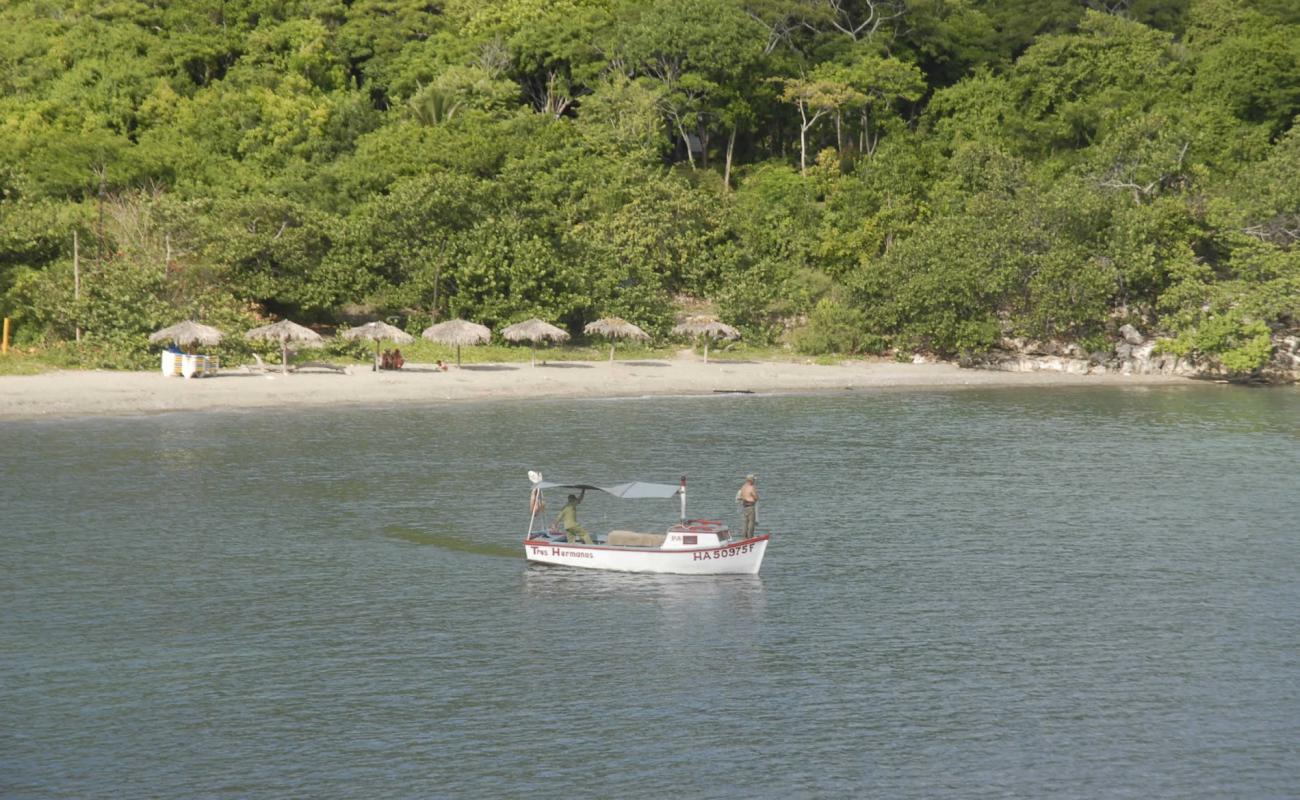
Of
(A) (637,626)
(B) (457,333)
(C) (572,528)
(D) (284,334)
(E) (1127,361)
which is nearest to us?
(A) (637,626)

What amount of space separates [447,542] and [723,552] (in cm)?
848

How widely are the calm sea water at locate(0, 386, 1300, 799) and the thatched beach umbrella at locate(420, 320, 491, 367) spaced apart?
49.6ft

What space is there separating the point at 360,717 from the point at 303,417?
36.7 metres

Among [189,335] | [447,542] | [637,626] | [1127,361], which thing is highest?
[189,335]

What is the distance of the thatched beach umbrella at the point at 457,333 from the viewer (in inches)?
2719

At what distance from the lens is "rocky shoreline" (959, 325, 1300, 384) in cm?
7838

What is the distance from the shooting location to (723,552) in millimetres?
34906

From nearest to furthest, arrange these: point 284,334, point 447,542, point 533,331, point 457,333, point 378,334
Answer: point 447,542, point 284,334, point 378,334, point 457,333, point 533,331

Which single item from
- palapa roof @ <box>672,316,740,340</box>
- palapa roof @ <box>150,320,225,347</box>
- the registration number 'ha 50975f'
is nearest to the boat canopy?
the registration number 'ha 50975f'

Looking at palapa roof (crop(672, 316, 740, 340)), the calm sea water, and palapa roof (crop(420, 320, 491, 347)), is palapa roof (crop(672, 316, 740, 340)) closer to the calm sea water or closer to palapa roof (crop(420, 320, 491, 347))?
palapa roof (crop(420, 320, 491, 347))

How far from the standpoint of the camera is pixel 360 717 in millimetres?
25016

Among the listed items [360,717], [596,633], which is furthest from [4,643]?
[596,633]

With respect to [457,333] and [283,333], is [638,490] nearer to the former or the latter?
[457,333]

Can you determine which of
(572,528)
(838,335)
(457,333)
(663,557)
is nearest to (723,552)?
(663,557)
